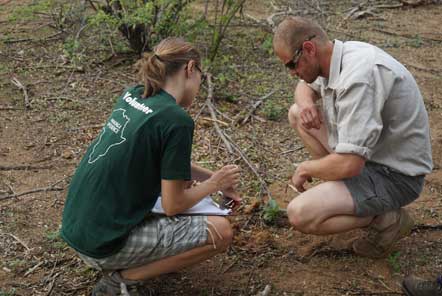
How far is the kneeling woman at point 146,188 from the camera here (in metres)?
2.69

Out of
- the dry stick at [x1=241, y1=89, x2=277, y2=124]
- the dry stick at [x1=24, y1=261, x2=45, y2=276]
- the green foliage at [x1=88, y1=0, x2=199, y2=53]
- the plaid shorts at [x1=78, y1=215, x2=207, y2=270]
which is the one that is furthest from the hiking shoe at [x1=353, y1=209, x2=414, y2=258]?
the green foliage at [x1=88, y1=0, x2=199, y2=53]

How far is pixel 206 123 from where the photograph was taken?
4828mm

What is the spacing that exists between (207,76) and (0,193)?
6.83 feet

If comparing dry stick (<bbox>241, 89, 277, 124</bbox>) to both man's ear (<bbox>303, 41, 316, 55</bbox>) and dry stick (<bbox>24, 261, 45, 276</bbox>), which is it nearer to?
man's ear (<bbox>303, 41, 316, 55</bbox>)

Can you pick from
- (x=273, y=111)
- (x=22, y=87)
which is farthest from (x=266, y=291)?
(x=22, y=87)

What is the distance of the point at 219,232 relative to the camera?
2914 millimetres

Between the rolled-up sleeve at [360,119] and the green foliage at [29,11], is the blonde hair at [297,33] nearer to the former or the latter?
the rolled-up sleeve at [360,119]

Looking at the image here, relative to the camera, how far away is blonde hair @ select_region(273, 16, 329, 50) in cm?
296

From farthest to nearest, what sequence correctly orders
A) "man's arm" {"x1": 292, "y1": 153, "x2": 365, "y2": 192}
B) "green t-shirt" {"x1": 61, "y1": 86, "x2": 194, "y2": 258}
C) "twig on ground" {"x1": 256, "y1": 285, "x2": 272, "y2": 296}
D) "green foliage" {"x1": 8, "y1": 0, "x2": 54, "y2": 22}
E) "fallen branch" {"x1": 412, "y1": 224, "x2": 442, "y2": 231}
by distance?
"green foliage" {"x1": 8, "y1": 0, "x2": 54, "y2": 22}
"fallen branch" {"x1": 412, "y1": 224, "x2": 442, "y2": 231}
"twig on ground" {"x1": 256, "y1": 285, "x2": 272, "y2": 296}
"man's arm" {"x1": 292, "y1": 153, "x2": 365, "y2": 192}
"green t-shirt" {"x1": 61, "y1": 86, "x2": 194, "y2": 258}

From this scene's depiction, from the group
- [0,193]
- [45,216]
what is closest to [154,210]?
[45,216]

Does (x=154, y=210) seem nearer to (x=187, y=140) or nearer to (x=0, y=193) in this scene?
(x=187, y=140)

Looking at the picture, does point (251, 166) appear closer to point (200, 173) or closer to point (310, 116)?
point (310, 116)

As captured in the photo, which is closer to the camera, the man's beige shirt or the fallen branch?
the man's beige shirt

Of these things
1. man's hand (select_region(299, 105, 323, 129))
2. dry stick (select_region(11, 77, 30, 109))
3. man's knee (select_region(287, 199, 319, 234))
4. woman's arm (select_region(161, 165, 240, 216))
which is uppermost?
man's hand (select_region(299, 105, 323, 129))
